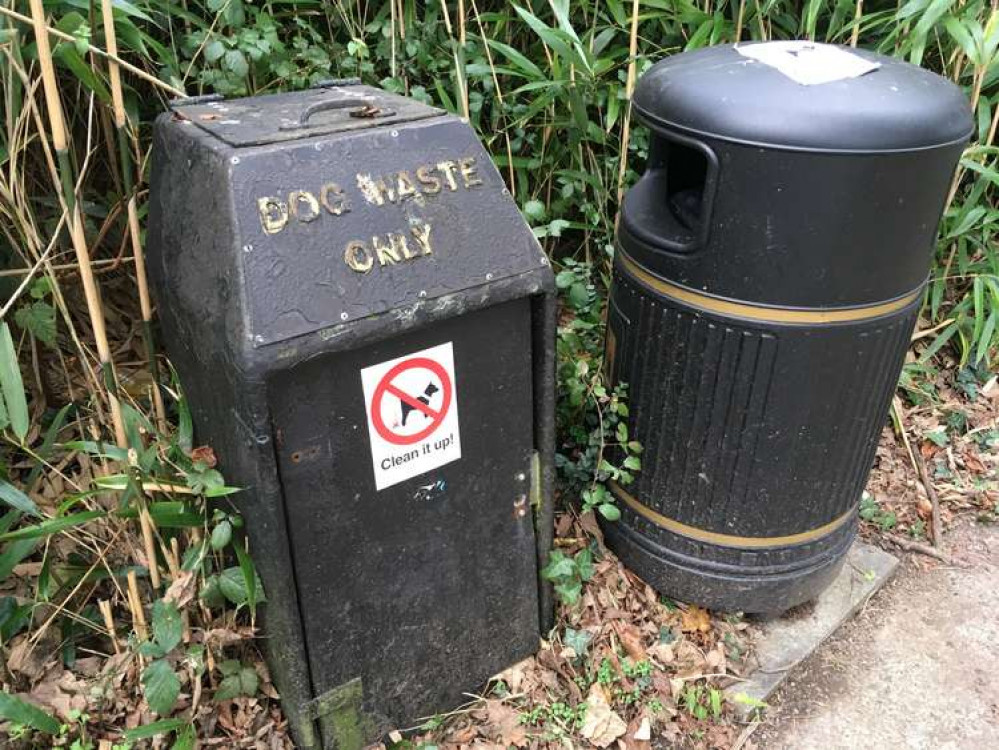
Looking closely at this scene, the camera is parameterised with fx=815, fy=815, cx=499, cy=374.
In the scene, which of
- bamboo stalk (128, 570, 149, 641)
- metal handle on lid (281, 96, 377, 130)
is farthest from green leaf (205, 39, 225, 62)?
bamboo stalk (128, 570, 149, 641)

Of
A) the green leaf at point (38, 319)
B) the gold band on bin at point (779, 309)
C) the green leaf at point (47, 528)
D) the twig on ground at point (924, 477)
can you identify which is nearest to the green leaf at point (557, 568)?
the gold band on bin at point (779, 309)

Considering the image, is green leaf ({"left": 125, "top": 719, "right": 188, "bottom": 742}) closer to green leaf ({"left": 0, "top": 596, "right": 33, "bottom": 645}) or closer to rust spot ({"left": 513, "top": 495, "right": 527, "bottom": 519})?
green leaf ({"left": 0, "top": 596, "right": 33, "bottom": 645})

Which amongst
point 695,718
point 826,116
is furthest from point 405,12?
point 695,718

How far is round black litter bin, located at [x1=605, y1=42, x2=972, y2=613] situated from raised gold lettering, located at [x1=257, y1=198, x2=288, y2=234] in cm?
88

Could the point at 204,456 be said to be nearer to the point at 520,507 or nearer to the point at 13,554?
the point at 13,554

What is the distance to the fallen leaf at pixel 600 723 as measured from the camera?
1.98 meters

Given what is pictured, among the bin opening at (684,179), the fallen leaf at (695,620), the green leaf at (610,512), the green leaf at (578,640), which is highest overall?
the bin opening at (684,179)

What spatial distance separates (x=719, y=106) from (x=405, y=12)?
1.22 metres

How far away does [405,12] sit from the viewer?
2498 mm

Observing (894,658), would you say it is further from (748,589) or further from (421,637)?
(421,637)

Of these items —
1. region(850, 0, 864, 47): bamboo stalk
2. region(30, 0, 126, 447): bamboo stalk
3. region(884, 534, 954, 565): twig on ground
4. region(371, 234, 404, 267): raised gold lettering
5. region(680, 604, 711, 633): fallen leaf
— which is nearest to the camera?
region(30, 0, 126, 447): bamboo stalk

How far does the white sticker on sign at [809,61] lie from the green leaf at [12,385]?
66.5 inches

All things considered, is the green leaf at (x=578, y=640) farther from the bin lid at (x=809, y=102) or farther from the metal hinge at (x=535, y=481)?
the bin lid at (x=809, y=102)

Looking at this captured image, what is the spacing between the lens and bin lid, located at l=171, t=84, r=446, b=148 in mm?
1476
